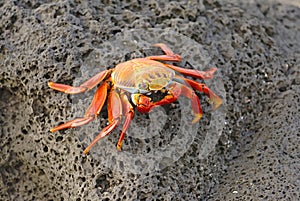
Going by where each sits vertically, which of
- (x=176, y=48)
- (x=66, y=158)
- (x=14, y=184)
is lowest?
(x=14, y=184)

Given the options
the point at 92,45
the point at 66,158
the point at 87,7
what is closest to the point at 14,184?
the point at 66,158

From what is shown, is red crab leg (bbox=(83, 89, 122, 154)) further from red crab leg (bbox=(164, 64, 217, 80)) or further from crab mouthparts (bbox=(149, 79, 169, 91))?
red crab leg (bbox=(164, 64, 217, 80))

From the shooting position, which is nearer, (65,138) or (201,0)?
(65,138)

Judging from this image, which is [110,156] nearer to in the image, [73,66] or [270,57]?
[73,66]

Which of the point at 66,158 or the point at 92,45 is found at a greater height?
the point at 92,45

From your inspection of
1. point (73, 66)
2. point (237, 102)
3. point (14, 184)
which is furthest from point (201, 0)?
point (14, 184)

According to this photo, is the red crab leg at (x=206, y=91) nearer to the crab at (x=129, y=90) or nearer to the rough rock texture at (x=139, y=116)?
the crab at (x=129, y=90)

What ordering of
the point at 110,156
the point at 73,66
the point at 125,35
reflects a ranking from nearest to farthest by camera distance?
Result: the point at 110,156
the point at 73,66
the point at 125,35

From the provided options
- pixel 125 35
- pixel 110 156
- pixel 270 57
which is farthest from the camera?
pixel 270 57

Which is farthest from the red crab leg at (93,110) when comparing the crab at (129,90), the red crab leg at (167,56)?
the red crab leg at (167,56)
